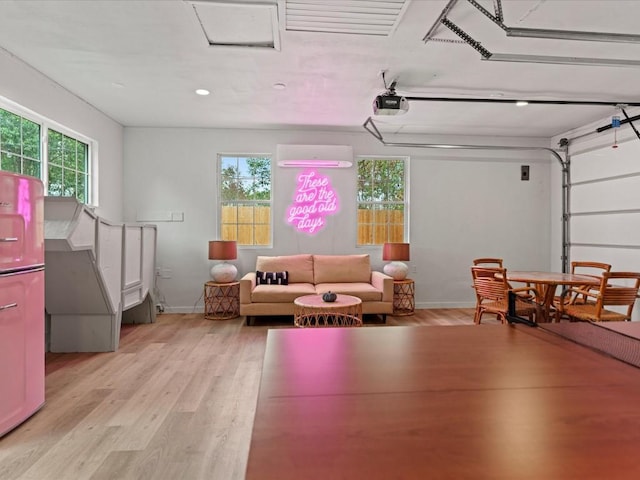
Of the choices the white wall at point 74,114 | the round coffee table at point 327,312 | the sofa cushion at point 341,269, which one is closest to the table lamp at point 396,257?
the sofa cushion at point 341,269

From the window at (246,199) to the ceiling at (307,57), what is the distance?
85 cm

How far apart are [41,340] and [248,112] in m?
3.47

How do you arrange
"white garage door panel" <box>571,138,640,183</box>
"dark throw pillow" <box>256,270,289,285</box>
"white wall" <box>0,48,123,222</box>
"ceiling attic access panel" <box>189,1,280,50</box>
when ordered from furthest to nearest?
1. "dark throw pillow" <box>256,270,289,285</box>
2. "white garage door panel" <box>571,138,640,183</box>
3. "white wall" <box>0,48,123,222</box>
4. "ceiling attic access panel" <box>189,1,280,50</box>

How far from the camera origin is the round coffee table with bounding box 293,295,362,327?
382cm

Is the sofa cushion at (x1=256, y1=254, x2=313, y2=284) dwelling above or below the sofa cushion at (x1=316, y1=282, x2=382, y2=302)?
above

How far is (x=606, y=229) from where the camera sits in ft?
16.3

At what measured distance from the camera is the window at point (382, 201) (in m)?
5.91

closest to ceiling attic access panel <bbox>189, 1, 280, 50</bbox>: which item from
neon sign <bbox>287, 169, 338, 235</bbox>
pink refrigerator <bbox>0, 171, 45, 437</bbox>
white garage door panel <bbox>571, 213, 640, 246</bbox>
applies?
pink refrigerator <bbox>0, 171, 45, 437</bbox>

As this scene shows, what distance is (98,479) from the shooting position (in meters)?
1.78

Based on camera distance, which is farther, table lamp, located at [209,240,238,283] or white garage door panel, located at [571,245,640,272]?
table lamp, located at [209,240,238,283]

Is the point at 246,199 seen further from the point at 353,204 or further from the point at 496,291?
the point at 496,291

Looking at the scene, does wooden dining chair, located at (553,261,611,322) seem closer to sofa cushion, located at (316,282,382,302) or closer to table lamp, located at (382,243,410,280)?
table lamp, located at (382,243,410,280)

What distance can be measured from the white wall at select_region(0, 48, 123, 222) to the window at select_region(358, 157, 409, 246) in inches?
145

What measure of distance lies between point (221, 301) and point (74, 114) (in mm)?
2990
